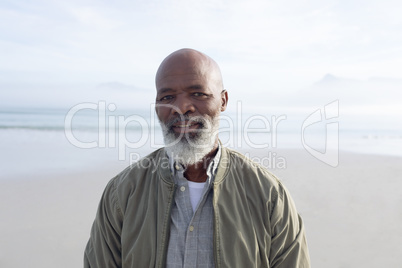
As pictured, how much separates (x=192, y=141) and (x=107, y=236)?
671 mm

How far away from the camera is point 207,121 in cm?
193

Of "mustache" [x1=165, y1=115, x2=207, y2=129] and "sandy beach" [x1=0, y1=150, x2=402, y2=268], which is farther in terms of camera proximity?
"sandy beach" [x1=0, y1=150, x2=402, y2=268]

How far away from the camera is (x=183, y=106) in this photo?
1851mm

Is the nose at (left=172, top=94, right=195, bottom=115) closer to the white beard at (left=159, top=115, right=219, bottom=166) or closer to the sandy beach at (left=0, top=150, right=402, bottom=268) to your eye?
the white beard at (left=159, top=115, right=219, bottom=166)

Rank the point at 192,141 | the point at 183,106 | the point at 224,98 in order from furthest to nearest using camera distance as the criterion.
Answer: the point at 224,98, the point at 192,141, the point at 183,106

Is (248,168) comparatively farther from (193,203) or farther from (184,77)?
(184,77)

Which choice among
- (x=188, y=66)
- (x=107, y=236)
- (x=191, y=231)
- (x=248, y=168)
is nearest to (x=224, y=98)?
(x=188, y=66)

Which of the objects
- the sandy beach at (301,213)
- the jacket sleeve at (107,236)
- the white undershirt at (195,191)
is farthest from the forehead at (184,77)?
the sandy beach at (301,213)

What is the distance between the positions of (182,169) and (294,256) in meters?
0.73

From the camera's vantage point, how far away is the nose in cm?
185

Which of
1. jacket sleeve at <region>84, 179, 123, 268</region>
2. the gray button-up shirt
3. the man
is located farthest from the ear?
jacket sleeve at <region>84, 179, 123, 268</region>

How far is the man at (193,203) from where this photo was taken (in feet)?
5.71

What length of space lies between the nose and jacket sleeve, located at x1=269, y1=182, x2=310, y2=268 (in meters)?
0.63

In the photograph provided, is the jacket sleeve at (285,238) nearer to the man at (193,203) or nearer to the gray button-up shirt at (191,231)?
the man at (193,203)
